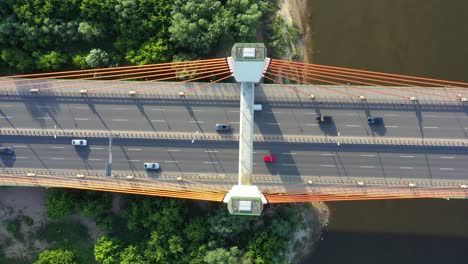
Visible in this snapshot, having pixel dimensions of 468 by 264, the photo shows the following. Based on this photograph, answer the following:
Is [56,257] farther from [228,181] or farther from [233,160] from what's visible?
[233,160]

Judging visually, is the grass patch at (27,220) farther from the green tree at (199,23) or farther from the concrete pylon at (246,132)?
the green tree at (199,23)

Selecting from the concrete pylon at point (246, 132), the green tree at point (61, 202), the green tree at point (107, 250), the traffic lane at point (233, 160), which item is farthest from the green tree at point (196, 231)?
the green tree at point (61, 202)

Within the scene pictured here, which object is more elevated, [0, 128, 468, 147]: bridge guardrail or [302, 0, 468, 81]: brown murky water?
[302, 0, 468, 81]: brown murky water

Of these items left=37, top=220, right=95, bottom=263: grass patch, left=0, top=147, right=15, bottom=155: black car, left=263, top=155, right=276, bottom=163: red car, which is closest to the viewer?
left=263, top=155, right=276, bottom=163: red car

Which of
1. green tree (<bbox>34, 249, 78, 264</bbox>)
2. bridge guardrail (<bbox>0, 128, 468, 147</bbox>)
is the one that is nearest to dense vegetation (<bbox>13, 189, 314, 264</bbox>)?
green tree (<bbox>34, 249, 78, 264</bbox>)

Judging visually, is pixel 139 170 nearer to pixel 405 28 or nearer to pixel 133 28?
pixel 133 28

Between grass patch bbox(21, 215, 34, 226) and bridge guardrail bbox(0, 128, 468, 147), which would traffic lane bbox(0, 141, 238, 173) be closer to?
bridge guardrail bbox(0, 128, 468, 147)

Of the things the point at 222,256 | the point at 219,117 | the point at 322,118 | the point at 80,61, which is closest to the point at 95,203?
the point at 222,256
